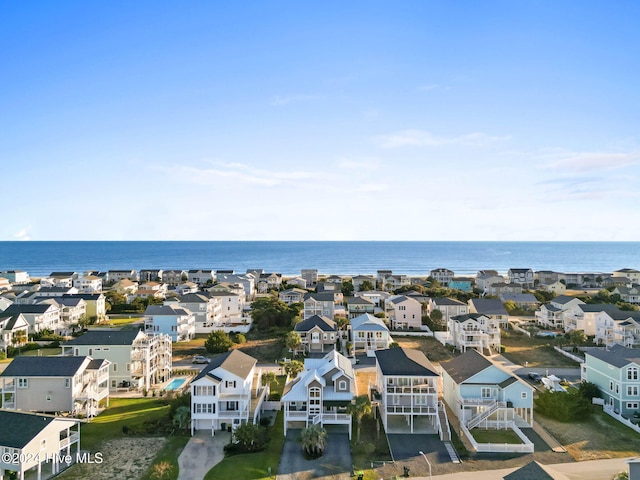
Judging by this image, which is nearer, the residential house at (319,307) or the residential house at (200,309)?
the residential house at (200,309)

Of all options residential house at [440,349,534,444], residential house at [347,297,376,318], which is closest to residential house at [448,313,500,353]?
residential house at [347,297,376,318]

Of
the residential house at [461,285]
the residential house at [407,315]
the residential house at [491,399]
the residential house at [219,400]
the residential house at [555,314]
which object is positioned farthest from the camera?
the residential house at [461,285]

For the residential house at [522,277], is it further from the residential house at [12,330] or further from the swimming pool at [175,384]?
the residential house at [12,330]

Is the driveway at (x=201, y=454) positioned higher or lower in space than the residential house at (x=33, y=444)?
lower

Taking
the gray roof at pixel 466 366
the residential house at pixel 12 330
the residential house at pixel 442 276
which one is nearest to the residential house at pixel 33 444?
the gray roof at pixel 466 366

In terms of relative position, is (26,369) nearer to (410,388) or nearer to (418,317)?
(410,388)

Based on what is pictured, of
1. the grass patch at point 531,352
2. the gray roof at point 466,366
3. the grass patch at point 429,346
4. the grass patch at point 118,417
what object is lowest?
the grass patch at point 118,417
